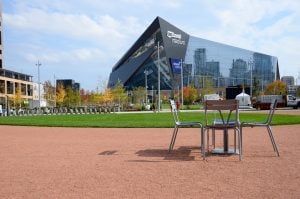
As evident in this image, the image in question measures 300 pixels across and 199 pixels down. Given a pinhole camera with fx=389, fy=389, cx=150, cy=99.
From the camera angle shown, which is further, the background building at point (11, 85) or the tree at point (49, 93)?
the tree at point (49, 93)

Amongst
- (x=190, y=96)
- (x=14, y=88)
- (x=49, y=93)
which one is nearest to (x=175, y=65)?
(x=190, y=96)

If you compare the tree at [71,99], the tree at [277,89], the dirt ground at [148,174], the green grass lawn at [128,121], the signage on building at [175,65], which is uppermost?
the signage on building at [175,65]

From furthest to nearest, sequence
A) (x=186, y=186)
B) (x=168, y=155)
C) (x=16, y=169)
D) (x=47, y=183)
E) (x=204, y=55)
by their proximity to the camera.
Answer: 1. (x=204, y=55)
2. (x=168, y=155)
3. (x=16, y=169)
4. (x=47, y=183)
5. (x=186, y=186)

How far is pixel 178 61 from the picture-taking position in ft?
363

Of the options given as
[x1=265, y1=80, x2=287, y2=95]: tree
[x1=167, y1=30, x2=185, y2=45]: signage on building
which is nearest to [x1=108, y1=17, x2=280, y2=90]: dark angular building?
[x1=167, y1=30, x2=185, y2=45]: signage on building

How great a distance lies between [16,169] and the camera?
6711 mm

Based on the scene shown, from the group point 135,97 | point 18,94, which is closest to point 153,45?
point 135,97

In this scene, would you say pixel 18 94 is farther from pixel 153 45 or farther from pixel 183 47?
pixel 183 47

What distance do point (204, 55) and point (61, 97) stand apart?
55319 mm

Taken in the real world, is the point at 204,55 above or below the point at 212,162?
above

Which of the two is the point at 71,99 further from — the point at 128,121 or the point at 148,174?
the point at 148,174

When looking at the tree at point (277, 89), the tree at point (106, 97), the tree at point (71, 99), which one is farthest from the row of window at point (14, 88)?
the tree at point (277, 89)

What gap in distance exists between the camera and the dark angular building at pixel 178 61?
10850 centimetres

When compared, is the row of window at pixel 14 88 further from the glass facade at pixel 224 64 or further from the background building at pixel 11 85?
the glass facade at pixel 224 64
